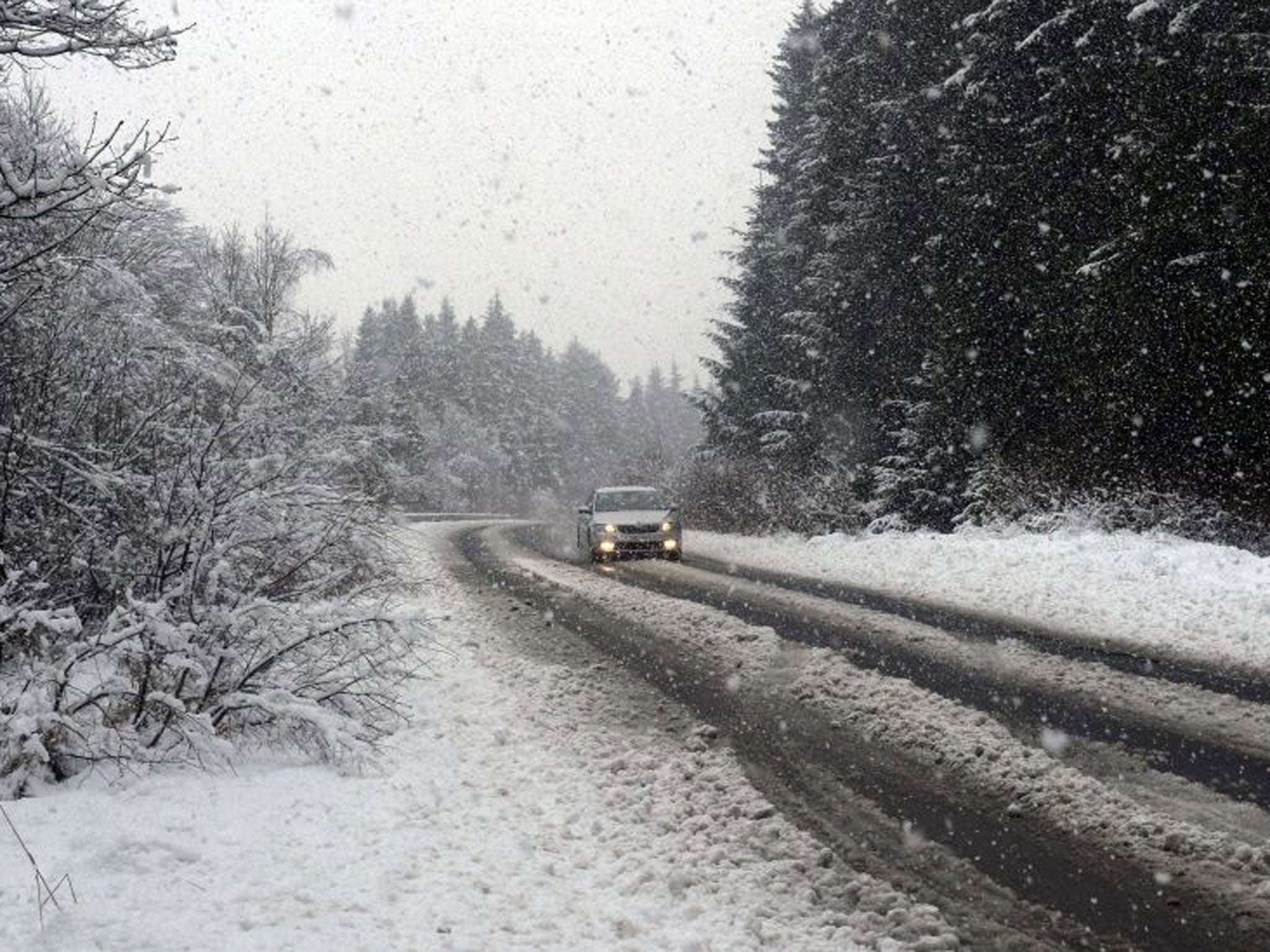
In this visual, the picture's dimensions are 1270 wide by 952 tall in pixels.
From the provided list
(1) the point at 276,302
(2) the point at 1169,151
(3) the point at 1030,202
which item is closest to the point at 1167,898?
(2) the point at 1169,151

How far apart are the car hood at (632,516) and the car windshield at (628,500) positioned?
0.20 meters

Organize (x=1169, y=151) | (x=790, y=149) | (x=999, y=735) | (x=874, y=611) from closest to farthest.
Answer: (x=999, y=735), (x=874, y=611), (x=1169, y=151), (x=790, y=149)

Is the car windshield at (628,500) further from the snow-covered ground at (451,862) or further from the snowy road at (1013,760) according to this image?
the snow-covered ground at (451,862)

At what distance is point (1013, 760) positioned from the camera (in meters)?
5.44

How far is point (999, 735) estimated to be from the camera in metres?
5.91

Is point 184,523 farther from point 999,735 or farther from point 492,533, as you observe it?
point 492,533

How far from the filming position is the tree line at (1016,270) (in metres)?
13.5

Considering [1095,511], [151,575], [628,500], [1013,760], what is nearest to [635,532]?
A: [628,500]

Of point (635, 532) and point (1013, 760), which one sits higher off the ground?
point (635, 532)

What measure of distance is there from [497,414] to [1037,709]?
242 feet

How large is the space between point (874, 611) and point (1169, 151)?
8.95 meters

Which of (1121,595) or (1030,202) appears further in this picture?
(1030,202)

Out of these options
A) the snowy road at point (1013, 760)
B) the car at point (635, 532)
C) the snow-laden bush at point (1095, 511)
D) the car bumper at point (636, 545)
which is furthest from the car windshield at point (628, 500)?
the snowy road at point (1013, 760)

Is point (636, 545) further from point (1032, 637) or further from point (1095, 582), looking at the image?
point (1032, 637)
